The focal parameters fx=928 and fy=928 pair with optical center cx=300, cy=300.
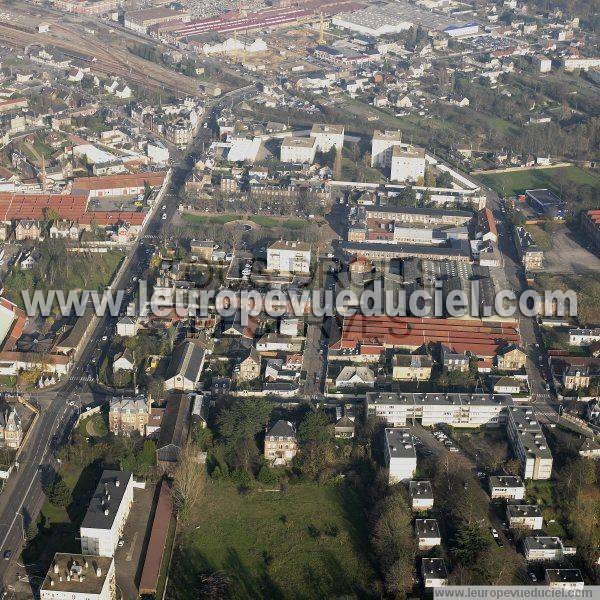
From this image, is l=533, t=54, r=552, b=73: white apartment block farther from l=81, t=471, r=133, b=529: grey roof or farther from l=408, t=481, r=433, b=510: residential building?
l=81, t=471, r=133, b=529: grey roof

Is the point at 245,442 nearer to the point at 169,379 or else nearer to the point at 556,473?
the point at 169,379

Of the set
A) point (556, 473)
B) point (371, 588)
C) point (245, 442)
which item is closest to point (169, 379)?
point (245, 442)

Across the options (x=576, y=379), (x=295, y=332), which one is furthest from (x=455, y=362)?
(x=295, y=332)

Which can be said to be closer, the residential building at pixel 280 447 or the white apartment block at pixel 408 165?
the residential building at pixel 280 447

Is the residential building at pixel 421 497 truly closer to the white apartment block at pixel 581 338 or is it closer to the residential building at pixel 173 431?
the residential building at pixel 173 431

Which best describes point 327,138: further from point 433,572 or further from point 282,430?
point 433,572

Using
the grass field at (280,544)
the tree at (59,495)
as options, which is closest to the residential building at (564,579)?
the grass field at (280,544)
